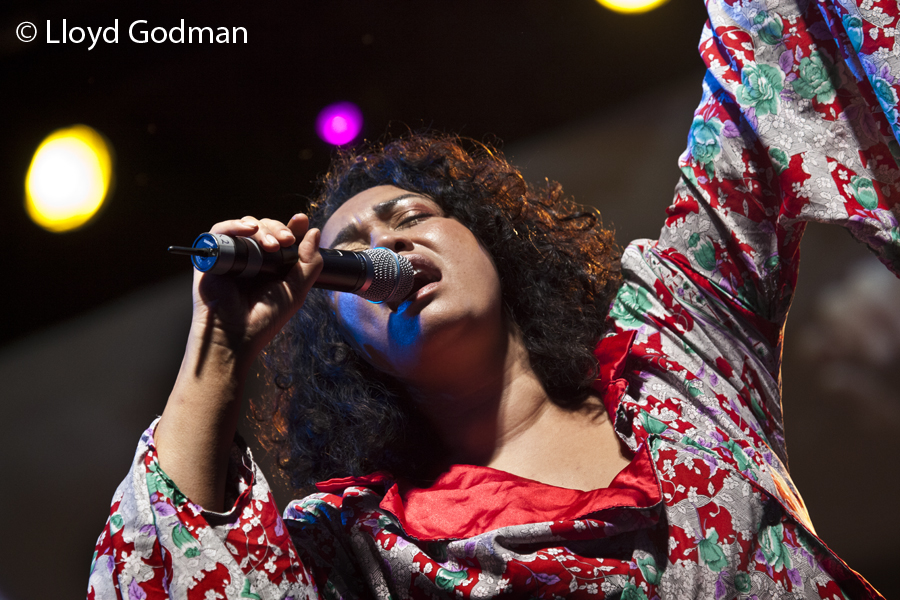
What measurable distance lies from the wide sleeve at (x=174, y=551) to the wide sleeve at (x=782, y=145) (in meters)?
0.99

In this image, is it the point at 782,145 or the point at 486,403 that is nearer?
the point at 782,145

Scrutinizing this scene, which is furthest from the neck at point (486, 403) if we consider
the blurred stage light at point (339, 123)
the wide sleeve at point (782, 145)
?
the blurred stage light at point (339, 123)

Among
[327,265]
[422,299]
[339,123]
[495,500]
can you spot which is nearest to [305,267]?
[327,265]

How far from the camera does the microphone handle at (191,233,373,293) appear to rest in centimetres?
83

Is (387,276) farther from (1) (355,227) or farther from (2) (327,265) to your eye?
(1) (355,227)

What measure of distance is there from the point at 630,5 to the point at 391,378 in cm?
151

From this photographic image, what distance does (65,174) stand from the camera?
80.9 inches

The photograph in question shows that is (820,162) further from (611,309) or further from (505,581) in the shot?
(505,581)

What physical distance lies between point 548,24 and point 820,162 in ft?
4.28

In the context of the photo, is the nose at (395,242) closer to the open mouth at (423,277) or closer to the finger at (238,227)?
the open mouth at (423,277)

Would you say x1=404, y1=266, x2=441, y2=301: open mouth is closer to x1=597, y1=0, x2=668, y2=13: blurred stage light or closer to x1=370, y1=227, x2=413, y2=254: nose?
x1=370, y1=227, x2=413, y2=254: nose

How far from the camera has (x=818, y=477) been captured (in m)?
2.38

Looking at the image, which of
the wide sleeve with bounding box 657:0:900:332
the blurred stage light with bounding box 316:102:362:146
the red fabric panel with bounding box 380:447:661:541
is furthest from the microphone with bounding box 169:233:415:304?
the blurred stage light with bounding box 316:102:362:146

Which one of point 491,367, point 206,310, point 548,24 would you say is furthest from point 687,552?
point 548,24
